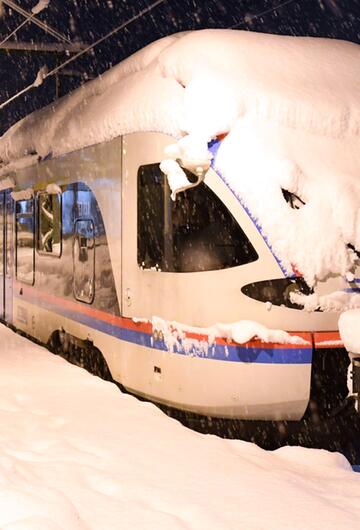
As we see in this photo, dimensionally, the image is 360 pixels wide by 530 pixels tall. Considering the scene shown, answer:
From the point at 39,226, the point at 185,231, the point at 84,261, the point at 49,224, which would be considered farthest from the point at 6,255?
the point at 185,231

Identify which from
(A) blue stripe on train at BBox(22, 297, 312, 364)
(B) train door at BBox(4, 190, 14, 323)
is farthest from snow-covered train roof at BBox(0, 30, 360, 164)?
(B) train door at BBox(4, 190, 14, 323)

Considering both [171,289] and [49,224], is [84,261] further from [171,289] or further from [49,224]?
[171,289]

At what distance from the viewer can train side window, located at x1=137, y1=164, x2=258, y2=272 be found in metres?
5.52

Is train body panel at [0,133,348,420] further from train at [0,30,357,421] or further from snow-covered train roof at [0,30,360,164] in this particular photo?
snow-covered train roof at [0,30,360,164]

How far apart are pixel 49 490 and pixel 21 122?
6.91m

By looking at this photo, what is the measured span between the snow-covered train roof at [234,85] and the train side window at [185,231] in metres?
0.46

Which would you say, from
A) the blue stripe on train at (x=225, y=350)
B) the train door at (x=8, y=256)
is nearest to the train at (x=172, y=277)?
the blue stripe on train at (x=225, y=350)

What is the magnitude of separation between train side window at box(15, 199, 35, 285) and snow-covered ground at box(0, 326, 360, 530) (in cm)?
358

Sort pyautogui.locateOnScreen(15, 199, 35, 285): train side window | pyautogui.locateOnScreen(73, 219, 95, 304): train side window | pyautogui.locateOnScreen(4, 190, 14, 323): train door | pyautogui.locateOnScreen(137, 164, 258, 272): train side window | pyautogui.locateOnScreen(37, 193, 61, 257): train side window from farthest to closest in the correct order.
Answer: pyautogui.locateOnScreen(4, 190, 14, 323): train door
pyautogui.locateOnScreen(15, 199, 35, 285): train side window
pyautogui.locateOnScreen(37, 193, 61, 257): train side window
pyautogui.locateOnScreen(73, 219, 95, 304): train side window
pyautogui.locateOnScreen(137, 164, 258, 272): train side window

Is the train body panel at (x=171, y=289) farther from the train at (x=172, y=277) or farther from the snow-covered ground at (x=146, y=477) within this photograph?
the snow-covered ground at (x=146, y=477)

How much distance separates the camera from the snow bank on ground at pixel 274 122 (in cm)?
531

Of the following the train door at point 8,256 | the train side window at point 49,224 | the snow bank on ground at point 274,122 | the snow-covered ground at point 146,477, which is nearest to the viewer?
the snow-covered ground at point 146,477

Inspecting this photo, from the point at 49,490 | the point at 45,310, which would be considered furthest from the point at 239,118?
the point at 45,310

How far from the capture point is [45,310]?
8781mm
